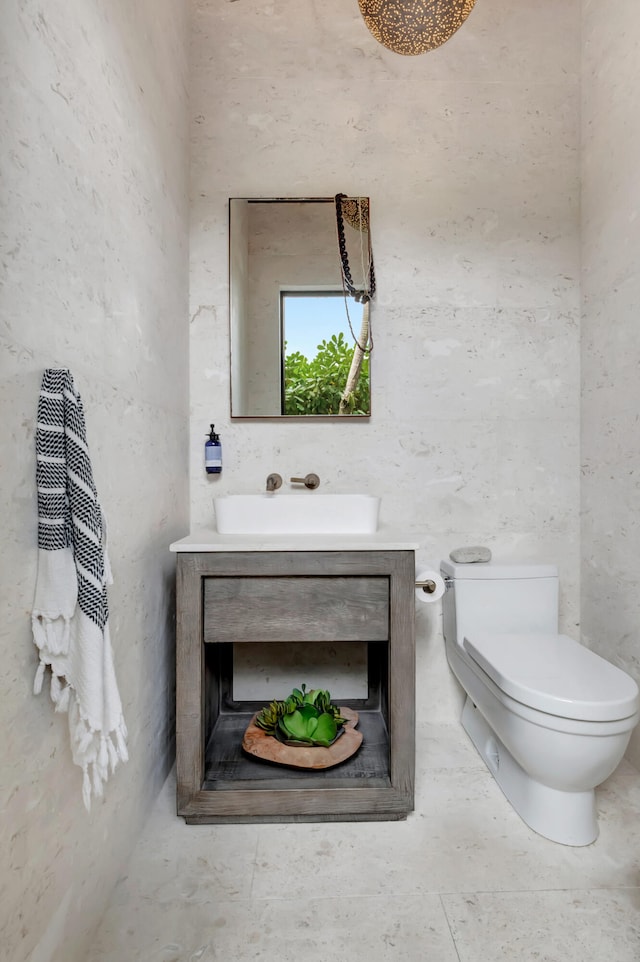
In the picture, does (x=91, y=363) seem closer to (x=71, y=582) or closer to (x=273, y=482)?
(x=71, y=582)

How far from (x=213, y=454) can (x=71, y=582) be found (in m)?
1.13

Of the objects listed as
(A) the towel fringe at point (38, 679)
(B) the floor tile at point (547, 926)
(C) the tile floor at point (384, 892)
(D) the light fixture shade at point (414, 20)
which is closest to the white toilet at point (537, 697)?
(C) the tile floor at point (384, 892)

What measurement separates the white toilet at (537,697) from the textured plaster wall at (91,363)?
99cm

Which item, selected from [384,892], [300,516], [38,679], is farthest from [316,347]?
[384,892]

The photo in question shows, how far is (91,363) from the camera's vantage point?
116 centimetres

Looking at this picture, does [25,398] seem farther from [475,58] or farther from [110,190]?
[475,58]

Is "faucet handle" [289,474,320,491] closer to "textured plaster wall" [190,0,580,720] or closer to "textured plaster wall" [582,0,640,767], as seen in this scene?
"textured plaster wall" [190,0,580,720]

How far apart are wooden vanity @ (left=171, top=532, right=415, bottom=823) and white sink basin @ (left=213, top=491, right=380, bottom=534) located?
19 centimetres

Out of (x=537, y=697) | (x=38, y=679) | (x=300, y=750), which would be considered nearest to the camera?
(x=38, y=679)

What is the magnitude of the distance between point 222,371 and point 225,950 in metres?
1.70

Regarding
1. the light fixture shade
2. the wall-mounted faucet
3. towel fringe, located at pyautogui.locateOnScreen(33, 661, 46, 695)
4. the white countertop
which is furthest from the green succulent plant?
the light fixture shade

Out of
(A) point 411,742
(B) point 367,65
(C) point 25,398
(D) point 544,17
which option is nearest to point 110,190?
(C) point 25,398

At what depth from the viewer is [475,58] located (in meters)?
2.05

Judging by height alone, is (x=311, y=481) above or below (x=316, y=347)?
below
